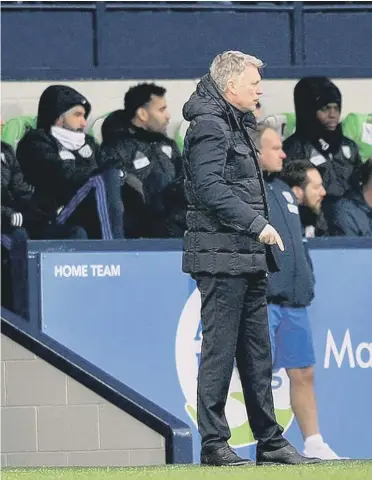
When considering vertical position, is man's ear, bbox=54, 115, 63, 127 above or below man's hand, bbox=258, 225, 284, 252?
above

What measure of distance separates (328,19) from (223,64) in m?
3.97

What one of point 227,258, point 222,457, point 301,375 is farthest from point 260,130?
point 222,457

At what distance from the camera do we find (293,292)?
9.05 metres

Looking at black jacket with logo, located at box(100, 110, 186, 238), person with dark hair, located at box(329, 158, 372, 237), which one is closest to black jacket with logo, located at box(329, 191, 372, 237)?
person with dark hair, located at box(329, 158, 372, 237)

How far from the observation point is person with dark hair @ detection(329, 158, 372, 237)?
9500 mm

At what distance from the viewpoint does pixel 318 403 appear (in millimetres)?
9328

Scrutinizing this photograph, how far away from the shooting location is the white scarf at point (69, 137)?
30.4ft

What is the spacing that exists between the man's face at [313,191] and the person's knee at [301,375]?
0.96 meters

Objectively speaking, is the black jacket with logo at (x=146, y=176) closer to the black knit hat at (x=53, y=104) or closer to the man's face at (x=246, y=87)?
the black knit hat at (x=53, y=104)

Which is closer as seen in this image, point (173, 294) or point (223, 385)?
point (223, 385)

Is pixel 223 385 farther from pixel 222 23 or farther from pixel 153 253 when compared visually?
pixel 222 23

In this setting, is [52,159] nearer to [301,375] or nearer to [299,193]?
[299,193]

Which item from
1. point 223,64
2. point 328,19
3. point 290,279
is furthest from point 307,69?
point 223,64

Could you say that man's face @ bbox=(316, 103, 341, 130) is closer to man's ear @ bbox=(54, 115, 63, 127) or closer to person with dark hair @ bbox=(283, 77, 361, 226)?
person with dark hair @ bbox=(283, 77, 361, 226)
